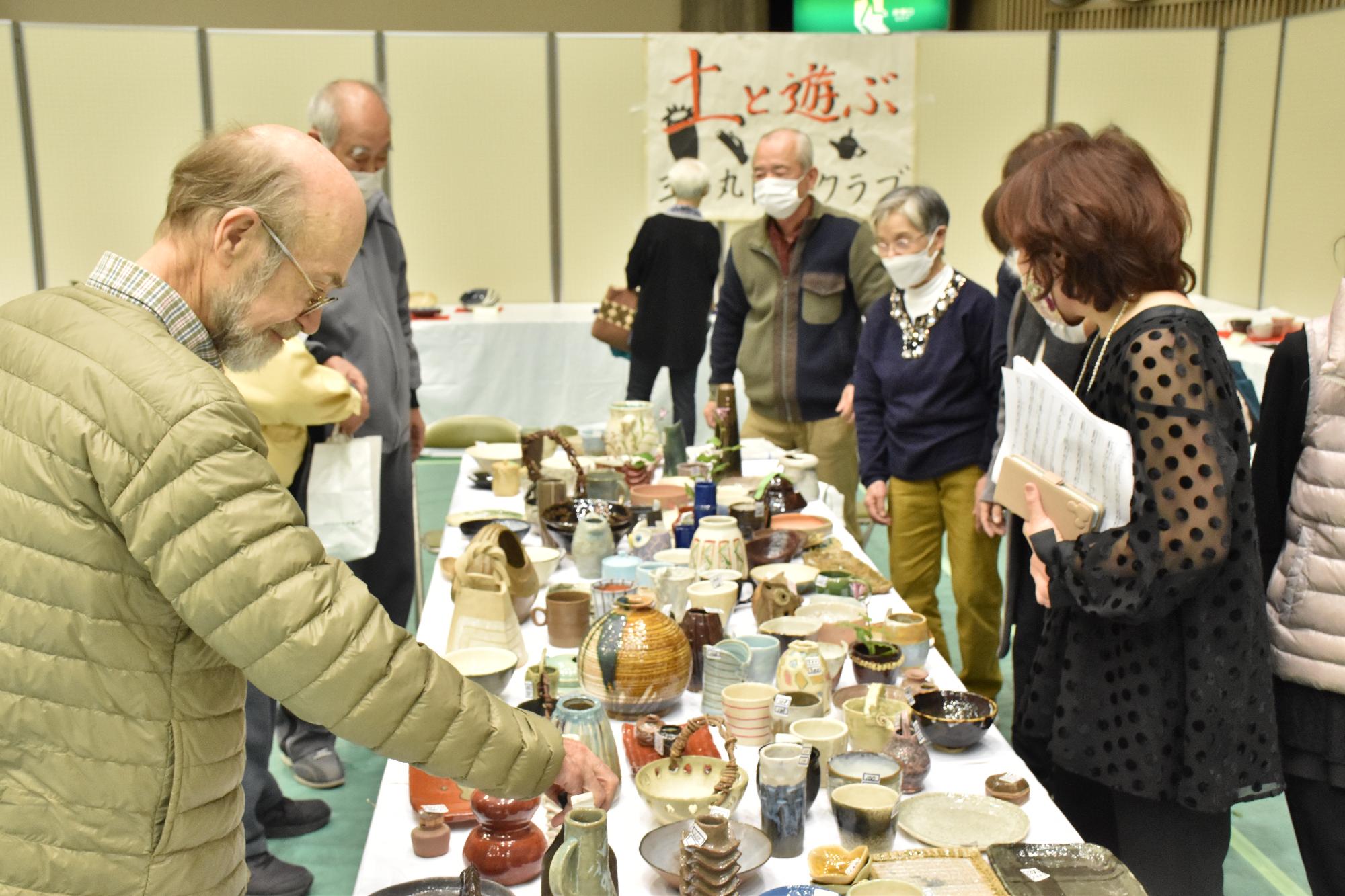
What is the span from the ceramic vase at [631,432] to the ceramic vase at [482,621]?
143 centimetres

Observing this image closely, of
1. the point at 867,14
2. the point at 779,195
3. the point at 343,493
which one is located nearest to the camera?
the point at 343,493

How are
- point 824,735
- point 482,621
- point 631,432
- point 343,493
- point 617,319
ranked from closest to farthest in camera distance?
point 824,735
point 482,621
point 343,493
point 631,432
point 617,319

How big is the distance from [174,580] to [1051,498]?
130 centimetres

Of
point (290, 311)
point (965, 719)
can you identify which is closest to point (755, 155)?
point (965, 719)

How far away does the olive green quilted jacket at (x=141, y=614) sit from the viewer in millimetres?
1058

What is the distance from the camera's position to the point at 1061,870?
1438mm

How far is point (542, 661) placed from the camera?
1.90 m

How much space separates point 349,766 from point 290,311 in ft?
7.40

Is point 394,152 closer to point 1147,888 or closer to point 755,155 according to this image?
point 755,155

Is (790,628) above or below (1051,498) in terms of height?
below

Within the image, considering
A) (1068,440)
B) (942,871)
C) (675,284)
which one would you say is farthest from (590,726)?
(675,284)

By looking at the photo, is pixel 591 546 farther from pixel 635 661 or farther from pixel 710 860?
pixel 710 860

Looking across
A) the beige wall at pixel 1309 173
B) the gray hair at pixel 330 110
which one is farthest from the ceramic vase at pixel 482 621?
the beige wall at pixel 1309 173

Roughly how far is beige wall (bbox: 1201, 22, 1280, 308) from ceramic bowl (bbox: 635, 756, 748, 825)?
610 cm
